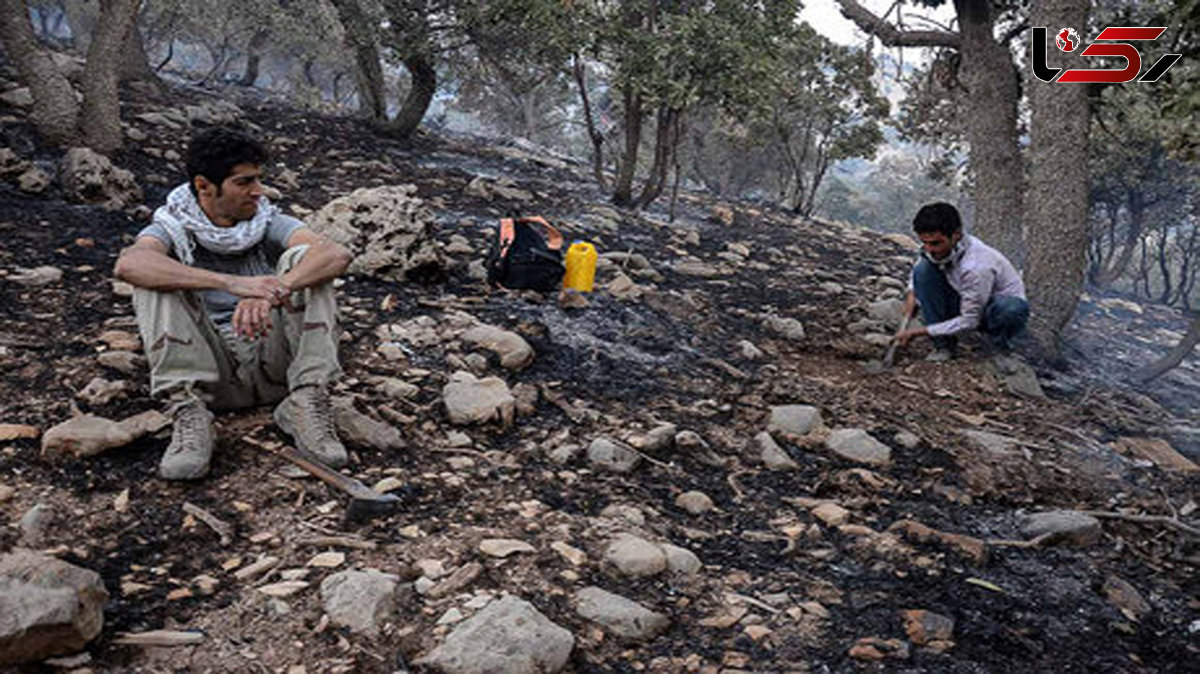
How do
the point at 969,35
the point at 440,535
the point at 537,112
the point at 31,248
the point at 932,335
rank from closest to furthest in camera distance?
the point at 440,535 → the point at 31,248 → the point at 932,335 → the point at 969,35 → the point at 537,112

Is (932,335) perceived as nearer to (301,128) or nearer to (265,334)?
(265,334)

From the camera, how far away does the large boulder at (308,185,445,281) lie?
4996 millimetres

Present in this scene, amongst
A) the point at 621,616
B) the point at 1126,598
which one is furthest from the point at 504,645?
the point at 1126,598

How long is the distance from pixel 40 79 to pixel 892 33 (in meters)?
7.19

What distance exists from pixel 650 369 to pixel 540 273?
45.4 inches

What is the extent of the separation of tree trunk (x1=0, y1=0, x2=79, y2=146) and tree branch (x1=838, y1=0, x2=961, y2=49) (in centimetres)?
680

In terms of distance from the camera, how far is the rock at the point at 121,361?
3211mm

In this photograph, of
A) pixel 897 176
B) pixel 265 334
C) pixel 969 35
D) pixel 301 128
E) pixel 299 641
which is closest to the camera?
pixel 299 641

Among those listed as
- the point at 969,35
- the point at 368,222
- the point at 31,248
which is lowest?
the point at 31,248

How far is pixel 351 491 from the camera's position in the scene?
2.60 metres

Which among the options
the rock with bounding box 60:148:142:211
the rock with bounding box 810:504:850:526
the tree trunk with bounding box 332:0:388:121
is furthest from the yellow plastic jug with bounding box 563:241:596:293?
the tree trunk with bounding box 332:0:388:121

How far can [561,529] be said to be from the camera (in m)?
2.67

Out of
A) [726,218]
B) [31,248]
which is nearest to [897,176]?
[726,218]

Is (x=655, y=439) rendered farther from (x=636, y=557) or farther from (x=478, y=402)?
(x=636, y=557)
